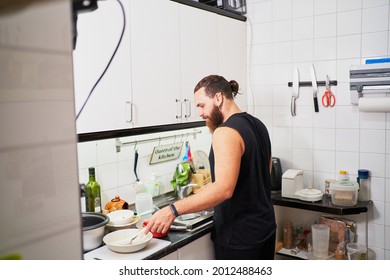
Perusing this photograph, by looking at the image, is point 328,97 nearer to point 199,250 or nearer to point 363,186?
point 363,186

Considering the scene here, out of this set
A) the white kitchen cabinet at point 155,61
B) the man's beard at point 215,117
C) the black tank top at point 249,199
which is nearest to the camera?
the black tank top at point 249,199

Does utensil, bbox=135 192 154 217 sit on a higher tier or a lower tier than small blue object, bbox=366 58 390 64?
lower

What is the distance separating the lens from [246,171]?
1296 millimetres

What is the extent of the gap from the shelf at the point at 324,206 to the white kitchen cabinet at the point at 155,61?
71 cm

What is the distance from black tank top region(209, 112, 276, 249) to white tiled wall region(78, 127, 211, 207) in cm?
54

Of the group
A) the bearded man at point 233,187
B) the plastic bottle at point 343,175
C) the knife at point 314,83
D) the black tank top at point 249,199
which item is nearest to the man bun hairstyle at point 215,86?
the bearded man at point 233,187

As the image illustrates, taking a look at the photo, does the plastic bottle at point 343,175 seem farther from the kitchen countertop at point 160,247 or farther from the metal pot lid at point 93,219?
the metal pot lid at point 93,219

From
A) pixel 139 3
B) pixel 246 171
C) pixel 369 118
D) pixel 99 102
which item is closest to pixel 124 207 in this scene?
pixel 99 102

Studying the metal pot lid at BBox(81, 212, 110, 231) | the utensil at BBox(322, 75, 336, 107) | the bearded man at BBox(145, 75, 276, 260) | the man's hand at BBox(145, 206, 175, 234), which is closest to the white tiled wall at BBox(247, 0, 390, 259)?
the utensil at BBox(322, 75, 336, 107)

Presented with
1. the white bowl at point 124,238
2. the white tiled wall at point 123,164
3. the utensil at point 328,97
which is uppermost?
the utensil at point 328,97

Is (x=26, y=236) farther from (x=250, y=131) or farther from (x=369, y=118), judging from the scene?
(x=369, y=118)

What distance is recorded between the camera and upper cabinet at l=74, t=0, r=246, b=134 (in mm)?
1321

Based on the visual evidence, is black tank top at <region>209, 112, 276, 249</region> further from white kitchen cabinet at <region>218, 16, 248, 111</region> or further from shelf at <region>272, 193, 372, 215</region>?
white kitchen cabinet at <region>218, 16, 248, 111</region>

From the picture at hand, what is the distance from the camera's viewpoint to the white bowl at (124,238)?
3.93 feet
